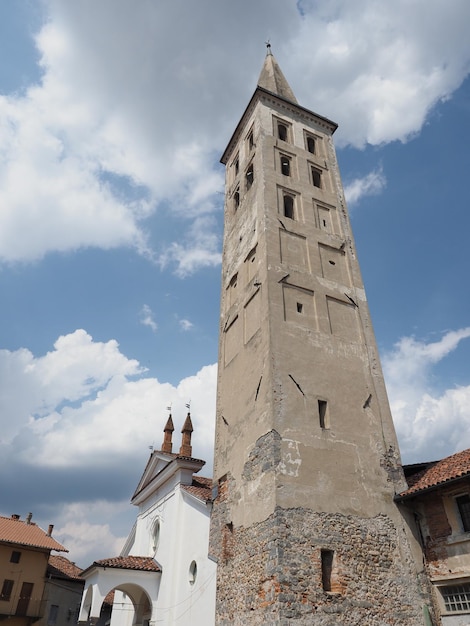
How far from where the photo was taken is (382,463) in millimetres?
13156

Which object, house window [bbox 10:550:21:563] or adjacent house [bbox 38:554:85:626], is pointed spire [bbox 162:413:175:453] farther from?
house window [bbox 10:550:21:563]

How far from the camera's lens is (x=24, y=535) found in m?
26.2

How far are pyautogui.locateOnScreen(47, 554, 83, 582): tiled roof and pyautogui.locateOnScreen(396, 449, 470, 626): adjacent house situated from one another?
20.9m

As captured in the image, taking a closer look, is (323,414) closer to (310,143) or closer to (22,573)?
(310,143)

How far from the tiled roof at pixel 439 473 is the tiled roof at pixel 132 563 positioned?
32.6 ft

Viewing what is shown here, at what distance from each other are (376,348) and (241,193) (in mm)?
8874

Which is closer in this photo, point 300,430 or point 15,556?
point 300,430

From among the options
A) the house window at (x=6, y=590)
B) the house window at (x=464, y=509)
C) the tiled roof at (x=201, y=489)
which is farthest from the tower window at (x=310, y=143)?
the house window at (x=6, y=590)

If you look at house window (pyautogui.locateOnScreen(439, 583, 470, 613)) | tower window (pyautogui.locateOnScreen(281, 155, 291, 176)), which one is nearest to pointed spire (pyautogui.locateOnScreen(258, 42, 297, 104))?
tower window (pyautogui.locateOnScreen(281, 155, 291, 176))

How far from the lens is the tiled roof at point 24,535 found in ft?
82.8

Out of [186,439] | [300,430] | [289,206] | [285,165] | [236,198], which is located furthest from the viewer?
[186,439]

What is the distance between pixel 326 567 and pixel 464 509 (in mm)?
3612

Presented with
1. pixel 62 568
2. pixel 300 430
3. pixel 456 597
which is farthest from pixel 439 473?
pixel 62 568

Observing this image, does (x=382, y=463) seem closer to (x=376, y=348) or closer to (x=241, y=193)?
(x=376, y=348)
